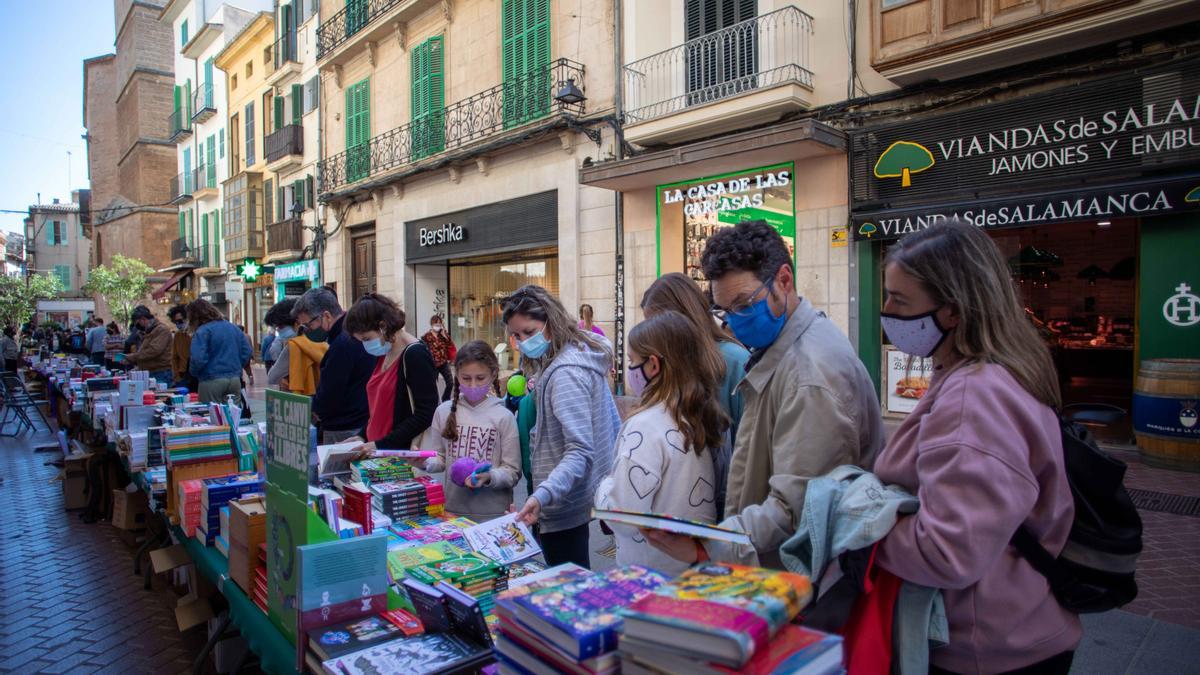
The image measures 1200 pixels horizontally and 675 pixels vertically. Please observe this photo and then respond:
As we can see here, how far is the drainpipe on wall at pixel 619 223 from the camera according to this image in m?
12.3

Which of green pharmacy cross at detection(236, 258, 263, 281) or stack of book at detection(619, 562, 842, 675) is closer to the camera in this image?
stack of book at detection(619, 562, 842, 675)

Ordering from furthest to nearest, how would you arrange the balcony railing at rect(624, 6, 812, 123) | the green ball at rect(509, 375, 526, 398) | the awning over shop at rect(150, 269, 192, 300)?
the awning over shop at rect(150, 269, 192, 300)
the balcony railing at rect(624, 6, 812, 123)
the green ball at rect(509, 375, 526, 398)

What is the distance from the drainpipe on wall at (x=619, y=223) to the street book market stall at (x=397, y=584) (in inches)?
326

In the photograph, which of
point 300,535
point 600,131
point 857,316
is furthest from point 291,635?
point 600,131

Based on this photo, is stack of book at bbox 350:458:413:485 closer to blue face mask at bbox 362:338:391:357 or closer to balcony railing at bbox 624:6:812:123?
blue face mask at bbox 362:338:391:357

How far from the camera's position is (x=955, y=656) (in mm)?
1553

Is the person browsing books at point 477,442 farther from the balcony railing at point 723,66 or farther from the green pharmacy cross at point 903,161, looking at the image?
the balcony railing at point 723,66

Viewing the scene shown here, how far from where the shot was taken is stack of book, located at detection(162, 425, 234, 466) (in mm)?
4027

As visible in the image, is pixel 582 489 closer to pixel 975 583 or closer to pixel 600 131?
pixel 975 583

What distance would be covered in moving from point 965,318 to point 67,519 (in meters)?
8.41

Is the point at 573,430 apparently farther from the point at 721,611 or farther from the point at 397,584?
the point at 721,611

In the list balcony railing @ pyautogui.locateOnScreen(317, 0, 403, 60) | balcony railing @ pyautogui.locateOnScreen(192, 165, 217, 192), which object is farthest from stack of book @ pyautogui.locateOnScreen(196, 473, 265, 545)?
balcony railing @ pyautogui.locateOnScreen(192, 165, 217, 192)

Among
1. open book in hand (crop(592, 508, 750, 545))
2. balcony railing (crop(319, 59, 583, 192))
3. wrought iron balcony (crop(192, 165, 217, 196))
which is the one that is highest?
wrought iron balcony (crop(192, 165, 217, 196))

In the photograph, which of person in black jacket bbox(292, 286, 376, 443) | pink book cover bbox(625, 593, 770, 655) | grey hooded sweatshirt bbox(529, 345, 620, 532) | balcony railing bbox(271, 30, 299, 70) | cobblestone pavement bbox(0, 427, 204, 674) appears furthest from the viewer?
balcony railing bbox(271, 30, 299, 70)
